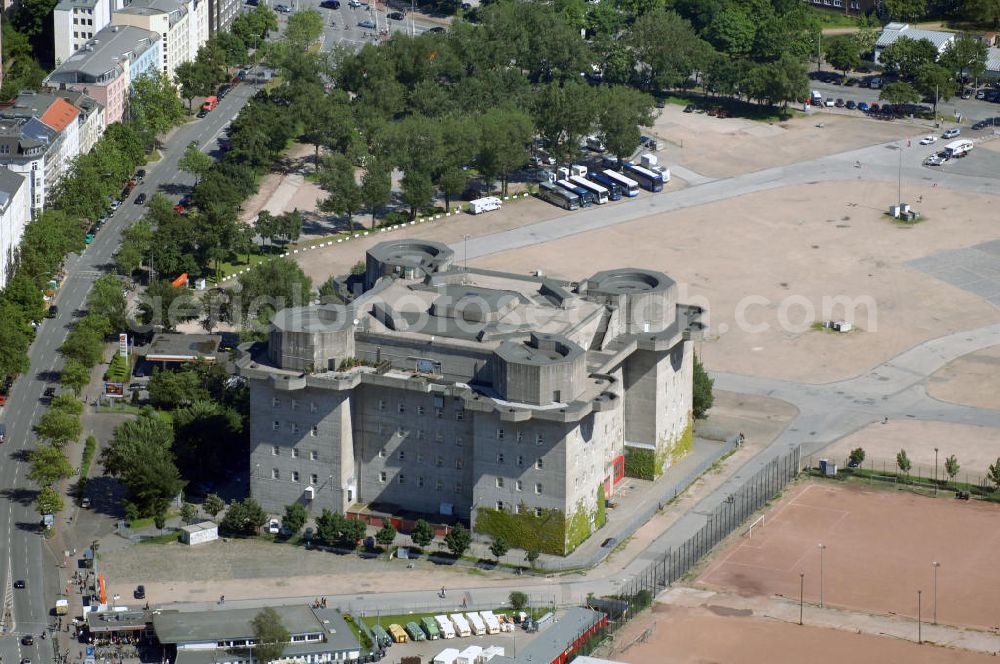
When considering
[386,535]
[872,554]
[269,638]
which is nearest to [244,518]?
[386,535]

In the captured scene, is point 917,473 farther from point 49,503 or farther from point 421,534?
point 49,503

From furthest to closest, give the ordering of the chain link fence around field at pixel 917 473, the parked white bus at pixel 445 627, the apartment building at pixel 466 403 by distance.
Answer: the chain link fence around field at pixel 917 473
the apartment building at pixel 466 403
the parked white bus at pixel 445 627

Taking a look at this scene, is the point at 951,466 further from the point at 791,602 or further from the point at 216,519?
the point at 216,519

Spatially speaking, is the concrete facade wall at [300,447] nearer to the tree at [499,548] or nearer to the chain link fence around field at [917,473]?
the tree at [499,548]

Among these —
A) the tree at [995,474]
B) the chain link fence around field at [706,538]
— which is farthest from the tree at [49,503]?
the tree at [995,474]

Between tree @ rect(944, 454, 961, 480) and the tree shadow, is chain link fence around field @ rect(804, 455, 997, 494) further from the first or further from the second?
the tree shadow
